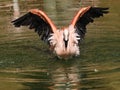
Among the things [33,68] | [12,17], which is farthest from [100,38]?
[12,17]

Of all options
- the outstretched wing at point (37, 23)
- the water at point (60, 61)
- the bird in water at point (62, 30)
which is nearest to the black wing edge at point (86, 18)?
the bird in water at point (62, 30)

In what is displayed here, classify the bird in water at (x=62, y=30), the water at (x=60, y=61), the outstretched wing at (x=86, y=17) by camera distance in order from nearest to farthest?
the water at (x=60, y=61) < the bird in water at (x=62, y=30) < the outstretched wing at (x=86, y=17)

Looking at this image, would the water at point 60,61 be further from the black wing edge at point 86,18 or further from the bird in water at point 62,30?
the black wing edge at point 86,18

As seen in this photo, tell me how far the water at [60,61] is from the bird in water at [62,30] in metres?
0.31

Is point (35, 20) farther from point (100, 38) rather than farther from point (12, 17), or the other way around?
point (12, 17)

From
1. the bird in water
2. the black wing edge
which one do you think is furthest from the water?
the black wing edge

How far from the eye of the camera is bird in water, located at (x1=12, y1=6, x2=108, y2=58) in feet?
51.6

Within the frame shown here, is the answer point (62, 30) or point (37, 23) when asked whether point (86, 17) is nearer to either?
point (37, 23)

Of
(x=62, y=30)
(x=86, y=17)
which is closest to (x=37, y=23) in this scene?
(x=86, y=17)

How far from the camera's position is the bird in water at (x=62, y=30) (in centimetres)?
1573

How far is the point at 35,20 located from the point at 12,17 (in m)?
6.07

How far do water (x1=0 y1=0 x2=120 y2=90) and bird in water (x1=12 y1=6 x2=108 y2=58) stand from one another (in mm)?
308

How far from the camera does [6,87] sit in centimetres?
1190

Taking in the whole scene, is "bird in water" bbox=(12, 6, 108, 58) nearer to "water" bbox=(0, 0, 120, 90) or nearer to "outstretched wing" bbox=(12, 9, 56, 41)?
"outstretched wing" bbox=(12, 9, 56, 41)
